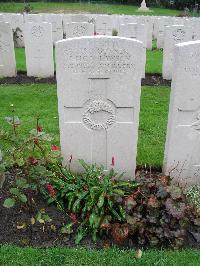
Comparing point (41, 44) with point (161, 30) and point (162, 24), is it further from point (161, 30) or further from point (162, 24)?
point (162, 24)

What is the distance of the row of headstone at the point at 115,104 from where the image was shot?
376 cm

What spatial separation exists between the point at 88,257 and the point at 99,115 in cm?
160

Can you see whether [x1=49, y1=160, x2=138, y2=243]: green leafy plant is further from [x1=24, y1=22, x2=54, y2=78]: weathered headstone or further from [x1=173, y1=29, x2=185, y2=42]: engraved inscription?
[x1=173, y1=29, x2=185, y2=42]: engraved inscription

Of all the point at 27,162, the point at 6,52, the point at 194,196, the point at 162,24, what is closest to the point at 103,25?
the point at 162,24

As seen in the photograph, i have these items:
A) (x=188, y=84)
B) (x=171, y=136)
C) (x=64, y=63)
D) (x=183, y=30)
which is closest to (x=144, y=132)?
(x=171, y=136)

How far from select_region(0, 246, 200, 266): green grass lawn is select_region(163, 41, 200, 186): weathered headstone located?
1.14 meters

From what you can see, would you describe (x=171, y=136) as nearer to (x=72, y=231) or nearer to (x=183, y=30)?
(x=72, y=231)

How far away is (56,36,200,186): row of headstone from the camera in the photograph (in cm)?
376

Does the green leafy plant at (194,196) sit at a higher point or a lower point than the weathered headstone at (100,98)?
lower

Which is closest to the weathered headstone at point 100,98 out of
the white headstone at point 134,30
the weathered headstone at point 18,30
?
the white headstone at point 134,30

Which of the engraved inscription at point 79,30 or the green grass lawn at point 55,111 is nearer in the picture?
the green grass lawn at point 55,111

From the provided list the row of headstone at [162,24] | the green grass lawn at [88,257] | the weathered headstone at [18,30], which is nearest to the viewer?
the green grass lawn at [88,257]

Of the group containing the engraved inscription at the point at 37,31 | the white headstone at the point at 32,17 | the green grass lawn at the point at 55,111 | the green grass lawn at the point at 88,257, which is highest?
the engraved inscription at the point at 37,31

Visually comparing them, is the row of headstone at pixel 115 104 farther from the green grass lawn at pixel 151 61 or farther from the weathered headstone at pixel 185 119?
the green grass lawn at pixel 151 61
